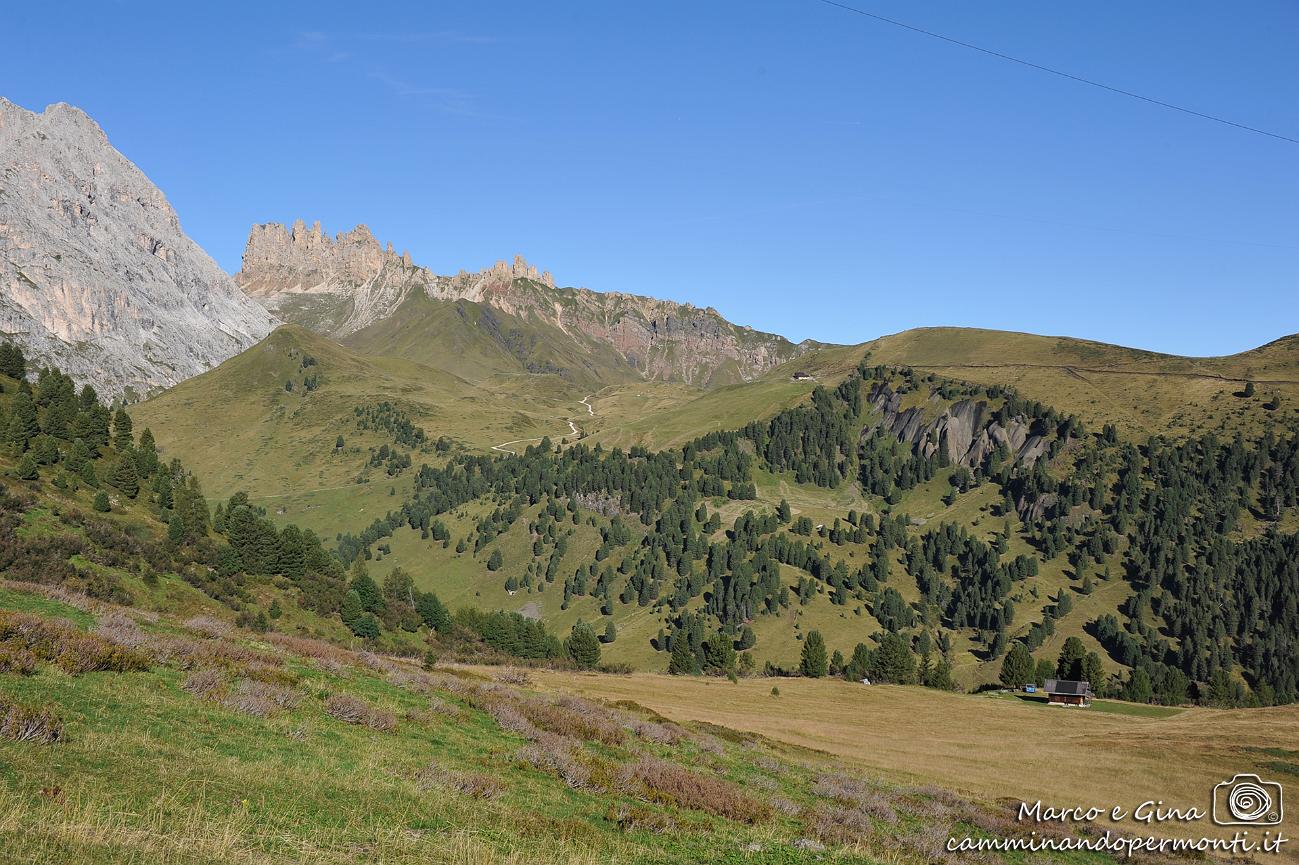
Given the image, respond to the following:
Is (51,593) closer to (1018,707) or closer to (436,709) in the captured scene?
(436,709)

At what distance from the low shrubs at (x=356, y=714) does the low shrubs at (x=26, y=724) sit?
9.56m

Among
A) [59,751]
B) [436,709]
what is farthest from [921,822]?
[59,751]

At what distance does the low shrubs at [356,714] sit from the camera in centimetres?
2616

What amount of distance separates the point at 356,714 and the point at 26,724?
10.9m

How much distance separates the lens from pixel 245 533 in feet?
347

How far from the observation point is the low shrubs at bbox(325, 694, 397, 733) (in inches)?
1030

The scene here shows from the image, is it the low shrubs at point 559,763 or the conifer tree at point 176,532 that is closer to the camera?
the low shrubs at point 559,763

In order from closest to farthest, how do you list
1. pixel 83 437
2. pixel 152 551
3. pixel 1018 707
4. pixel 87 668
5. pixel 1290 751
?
1. pixel 87 668
2. pixel 1290 751
3. pixel 152 551
4. pixel 1018 707
5. pixel 83 437

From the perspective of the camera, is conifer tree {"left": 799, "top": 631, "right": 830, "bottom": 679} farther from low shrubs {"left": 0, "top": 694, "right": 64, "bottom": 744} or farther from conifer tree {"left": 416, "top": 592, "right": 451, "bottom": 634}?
low shrubs {"left": 0, "top": 694, "right": 64, "bottom": 744}

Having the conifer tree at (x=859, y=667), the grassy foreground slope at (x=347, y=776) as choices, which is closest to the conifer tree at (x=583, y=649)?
the conifer tree at (x=859, y=667)

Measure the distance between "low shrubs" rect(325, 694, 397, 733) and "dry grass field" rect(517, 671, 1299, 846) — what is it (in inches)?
1110

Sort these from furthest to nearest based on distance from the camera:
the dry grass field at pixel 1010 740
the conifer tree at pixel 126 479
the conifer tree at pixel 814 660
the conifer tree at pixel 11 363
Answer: the conifer tree at pixel 814 660 → the conifer tree at pixel 11 363 → the conifer tree at pixel 126 479 → the dry grass field at pixel 1010 740

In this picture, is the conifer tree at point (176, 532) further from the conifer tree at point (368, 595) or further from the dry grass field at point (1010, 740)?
the dry grass field at point (1010, 740)

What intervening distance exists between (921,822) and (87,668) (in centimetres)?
2776
